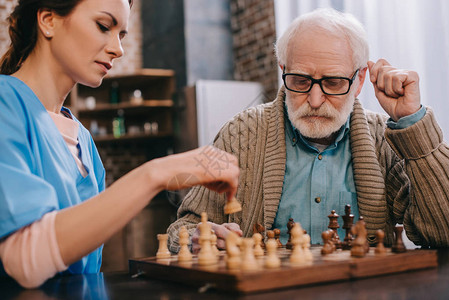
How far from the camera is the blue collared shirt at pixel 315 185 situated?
5.95 feet

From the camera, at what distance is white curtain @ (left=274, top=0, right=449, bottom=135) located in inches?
119

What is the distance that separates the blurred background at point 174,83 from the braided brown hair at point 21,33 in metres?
2.86

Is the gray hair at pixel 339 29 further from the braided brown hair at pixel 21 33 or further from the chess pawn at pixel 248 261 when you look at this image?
the chess pawn at pixel 248 261

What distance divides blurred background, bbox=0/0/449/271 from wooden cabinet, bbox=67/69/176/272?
11 mm

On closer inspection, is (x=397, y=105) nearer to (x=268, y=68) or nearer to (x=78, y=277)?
(x=78, y=277)

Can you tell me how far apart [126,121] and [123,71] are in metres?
0.66

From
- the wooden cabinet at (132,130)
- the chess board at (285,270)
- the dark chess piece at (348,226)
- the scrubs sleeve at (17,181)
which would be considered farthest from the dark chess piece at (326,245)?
the wooden cabinet at (132,130)

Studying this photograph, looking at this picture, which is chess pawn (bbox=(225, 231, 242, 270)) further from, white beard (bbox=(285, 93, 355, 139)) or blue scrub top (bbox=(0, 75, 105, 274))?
white beard (bbox=(285, 93, 355, 139))

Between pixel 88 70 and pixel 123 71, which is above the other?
pixel 123 71

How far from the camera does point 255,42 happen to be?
17.0ft

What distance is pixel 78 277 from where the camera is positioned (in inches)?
44.5

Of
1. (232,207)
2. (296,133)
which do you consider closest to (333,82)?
(296,133)

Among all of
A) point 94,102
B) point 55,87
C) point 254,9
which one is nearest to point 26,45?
point 55,87

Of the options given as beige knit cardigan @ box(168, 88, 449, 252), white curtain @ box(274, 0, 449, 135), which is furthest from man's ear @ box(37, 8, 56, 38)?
white curtain @ box(274, 0, 449, 135)
